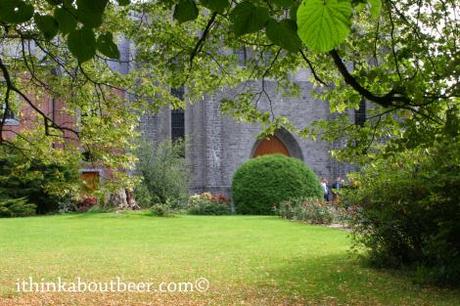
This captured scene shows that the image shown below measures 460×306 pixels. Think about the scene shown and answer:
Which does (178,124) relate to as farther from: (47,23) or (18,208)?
(47,23)

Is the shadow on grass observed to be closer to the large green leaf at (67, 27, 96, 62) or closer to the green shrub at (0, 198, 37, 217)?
the large green leaf at (67, 27, 96, 62)

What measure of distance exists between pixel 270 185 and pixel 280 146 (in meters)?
9.08

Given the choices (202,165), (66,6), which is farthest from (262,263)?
(202,165)

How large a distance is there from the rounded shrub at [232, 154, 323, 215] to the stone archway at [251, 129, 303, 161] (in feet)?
24.6

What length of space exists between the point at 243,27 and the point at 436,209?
251 inches

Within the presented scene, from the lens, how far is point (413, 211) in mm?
7773

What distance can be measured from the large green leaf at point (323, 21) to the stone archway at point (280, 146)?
28.9m

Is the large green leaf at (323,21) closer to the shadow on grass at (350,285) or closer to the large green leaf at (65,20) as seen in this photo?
the large green leaf at (65,20)

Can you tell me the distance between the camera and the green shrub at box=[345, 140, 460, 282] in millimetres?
7141

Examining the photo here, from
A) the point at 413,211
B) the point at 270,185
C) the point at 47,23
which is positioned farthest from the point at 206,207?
the point at 47,23

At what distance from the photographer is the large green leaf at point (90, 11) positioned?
193 centimetres

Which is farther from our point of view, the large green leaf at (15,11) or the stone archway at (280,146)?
the stone archway at (280,146)

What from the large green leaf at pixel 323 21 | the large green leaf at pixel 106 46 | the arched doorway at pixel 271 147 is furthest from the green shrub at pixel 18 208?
the large green leaf at pixel 323 21

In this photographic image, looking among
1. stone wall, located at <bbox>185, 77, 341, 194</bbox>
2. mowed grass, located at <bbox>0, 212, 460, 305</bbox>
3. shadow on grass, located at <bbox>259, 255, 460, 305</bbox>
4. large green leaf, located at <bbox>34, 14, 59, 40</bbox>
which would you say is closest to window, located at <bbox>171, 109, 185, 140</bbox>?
stone wall, located at <bbox>185, 77, 341, 194</bbox>
